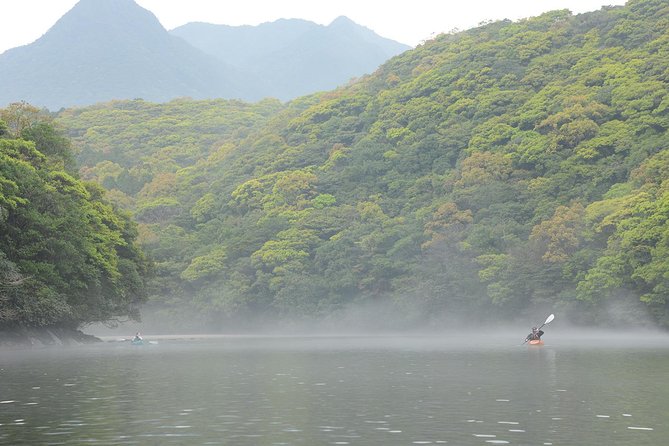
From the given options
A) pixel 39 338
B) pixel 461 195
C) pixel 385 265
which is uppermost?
pixel 461 195

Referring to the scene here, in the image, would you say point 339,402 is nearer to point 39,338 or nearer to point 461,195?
point 39,338

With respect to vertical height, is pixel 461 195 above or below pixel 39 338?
above

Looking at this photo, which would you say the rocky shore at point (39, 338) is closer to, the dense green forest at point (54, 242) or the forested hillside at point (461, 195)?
the dense green forest at point (54, 242)

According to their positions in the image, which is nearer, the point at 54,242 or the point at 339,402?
the point at 339,402

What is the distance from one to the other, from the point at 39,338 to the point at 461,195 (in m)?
67.1

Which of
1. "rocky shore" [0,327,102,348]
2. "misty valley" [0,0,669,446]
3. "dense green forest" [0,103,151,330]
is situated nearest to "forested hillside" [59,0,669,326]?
"misty valley" [0,0,669,446]

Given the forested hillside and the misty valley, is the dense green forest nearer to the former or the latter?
the misty valley

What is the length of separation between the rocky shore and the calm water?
16554mm

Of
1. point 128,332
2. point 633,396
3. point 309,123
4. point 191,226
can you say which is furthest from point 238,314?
point 633,396

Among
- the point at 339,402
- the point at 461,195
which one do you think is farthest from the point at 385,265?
the point at 339,402

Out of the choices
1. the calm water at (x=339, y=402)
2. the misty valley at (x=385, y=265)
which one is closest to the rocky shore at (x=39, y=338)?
the misty valley at (x=385, y=265)

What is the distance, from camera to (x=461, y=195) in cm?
13088

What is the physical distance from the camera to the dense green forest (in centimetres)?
6956

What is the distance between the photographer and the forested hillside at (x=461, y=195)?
362 feet
